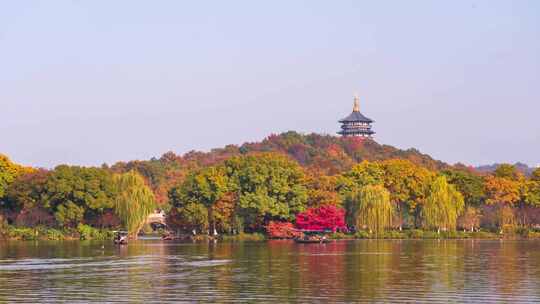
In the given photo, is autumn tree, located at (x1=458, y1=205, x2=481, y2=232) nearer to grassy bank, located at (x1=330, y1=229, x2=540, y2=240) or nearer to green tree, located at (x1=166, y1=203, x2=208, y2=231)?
grassy bank, located at (x1=330, y1=229, x2=540, y2=240)

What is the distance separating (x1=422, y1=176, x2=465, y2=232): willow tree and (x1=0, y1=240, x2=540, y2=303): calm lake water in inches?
806

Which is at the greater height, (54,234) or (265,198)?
(265,198)

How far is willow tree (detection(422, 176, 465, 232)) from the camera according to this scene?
8450 centimetres

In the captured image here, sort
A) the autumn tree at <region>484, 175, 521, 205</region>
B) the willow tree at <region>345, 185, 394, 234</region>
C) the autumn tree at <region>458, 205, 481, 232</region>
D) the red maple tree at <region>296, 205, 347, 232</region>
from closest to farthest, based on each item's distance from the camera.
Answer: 1. the willow tree at <region>345, 185, 394, 234</region>
2. the red maple tree at <region>296, 205, 347, 232</region>
3. the autumn tree at <region>458, 205, 481, 232</region>
4. the autumn tree at <region>484, 175, 521, 205</region>

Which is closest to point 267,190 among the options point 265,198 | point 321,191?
point 265,198

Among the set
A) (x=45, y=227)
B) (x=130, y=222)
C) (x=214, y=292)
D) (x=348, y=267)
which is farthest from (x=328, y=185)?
(x=214, y=292)

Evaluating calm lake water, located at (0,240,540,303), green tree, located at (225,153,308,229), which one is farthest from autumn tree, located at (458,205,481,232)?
calm lake water, located at (0,240,540,303)

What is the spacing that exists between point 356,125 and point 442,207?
311ft

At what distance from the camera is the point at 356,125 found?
178625mm

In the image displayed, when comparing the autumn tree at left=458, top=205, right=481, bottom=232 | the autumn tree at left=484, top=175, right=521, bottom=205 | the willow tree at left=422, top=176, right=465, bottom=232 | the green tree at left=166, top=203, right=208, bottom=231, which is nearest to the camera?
the green tree at left=166, top=203, right=208, bottom=231

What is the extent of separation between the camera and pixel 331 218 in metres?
83.5

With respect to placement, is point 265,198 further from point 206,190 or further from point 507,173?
point 507,173

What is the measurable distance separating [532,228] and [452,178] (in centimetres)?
898

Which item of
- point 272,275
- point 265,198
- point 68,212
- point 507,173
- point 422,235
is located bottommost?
point 272,275
